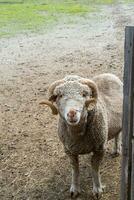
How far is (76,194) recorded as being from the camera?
6.27m

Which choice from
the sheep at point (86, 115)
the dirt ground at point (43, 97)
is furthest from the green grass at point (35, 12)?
the sheep at point (86, 115)

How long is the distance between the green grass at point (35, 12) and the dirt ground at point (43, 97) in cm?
120

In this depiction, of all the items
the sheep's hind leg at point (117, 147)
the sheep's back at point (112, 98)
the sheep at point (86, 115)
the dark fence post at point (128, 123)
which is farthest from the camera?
the sheep's hind leg at point (117, 147)

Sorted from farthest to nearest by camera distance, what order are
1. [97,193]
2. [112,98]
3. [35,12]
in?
[35,12], [112,98], [97,193]

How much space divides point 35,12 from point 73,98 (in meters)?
17.5

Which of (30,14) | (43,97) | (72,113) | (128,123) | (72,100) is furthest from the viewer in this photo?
(30,14)

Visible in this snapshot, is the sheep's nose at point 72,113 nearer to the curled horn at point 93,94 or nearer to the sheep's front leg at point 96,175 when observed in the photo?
the curled horn at point 93,94

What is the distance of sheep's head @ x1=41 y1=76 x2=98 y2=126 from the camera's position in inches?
205

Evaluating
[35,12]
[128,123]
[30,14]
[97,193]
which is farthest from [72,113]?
[35,12]

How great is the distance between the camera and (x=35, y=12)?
2227 centimetres

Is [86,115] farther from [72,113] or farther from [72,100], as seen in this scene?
[72,113]

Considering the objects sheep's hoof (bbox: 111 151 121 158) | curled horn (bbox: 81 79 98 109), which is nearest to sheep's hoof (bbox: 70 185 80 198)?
sheep's hoof (bbox: 111 151 121 158)

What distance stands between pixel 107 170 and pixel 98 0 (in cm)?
2123

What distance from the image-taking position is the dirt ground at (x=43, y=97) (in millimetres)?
6574
